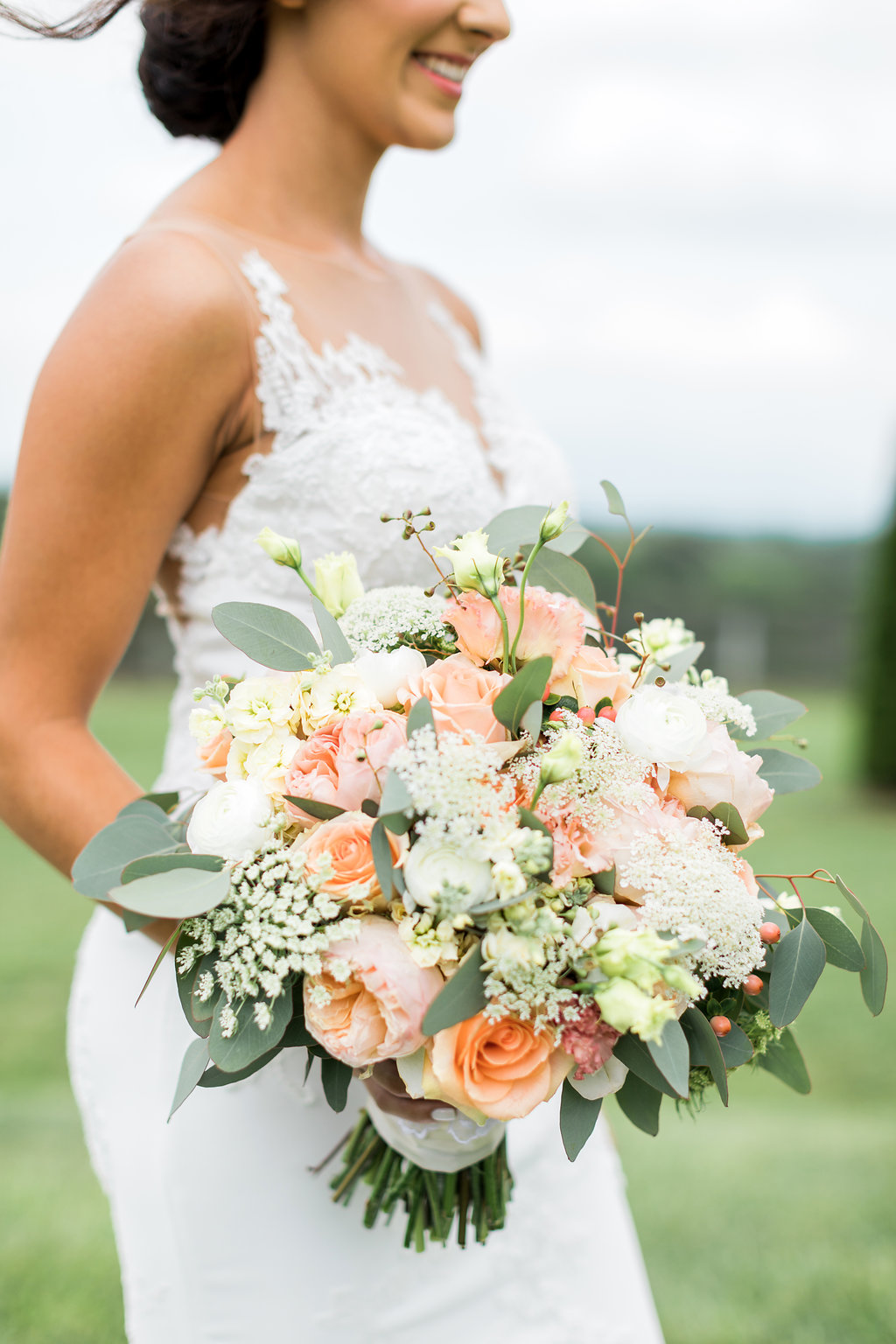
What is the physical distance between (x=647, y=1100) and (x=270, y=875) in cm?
53

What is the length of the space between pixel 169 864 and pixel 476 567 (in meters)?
0.48

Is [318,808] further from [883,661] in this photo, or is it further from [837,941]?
[883,661]

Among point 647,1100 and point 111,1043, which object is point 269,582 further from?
point 647,1100

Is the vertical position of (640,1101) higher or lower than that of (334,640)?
lower

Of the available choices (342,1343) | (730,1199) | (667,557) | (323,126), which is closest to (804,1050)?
(730,1199)

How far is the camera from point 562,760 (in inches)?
43.9

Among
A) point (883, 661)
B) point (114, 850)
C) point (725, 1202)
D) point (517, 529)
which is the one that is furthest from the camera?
point (883, 661)

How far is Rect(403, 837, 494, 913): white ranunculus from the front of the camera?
1105 millimetres

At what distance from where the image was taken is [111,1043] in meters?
1.89

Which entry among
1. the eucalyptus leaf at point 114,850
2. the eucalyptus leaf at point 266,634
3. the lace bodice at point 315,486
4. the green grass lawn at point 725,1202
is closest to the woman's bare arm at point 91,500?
the lace bodice at point 315,486

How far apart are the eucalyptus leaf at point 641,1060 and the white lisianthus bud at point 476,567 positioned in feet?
1.69

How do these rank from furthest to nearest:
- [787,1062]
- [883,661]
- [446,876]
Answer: [883,661]
[787,1062]
[446,876]

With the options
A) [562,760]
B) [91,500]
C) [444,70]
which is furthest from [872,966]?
[444,70]

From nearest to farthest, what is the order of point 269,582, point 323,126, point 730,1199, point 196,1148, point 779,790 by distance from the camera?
point 779,790, point 196,1148, point 269,582, point 323,126, point 730,1199
